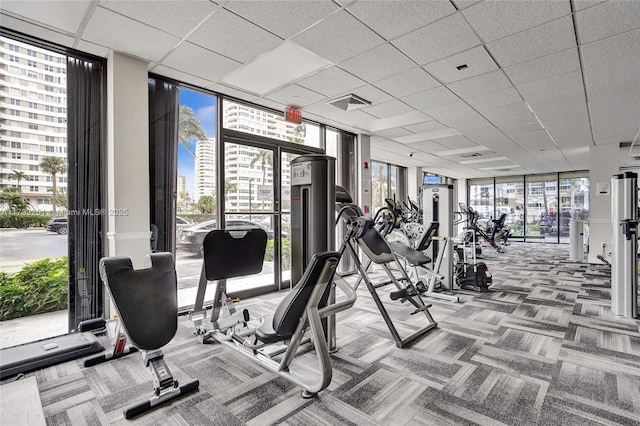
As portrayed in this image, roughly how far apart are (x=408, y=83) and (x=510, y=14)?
151cm

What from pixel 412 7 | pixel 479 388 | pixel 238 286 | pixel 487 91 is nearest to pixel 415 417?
pixel 479 388

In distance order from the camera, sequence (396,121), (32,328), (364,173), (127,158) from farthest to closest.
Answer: (364,173)
(396,121)
(127,158)
(32,328)

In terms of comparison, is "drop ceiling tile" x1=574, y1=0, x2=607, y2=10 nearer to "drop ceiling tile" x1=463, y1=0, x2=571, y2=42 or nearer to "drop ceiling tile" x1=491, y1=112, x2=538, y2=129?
"drop ceiling tile" x1=463, y1=0, x2=571, y2=42

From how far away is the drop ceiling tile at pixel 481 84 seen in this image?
12.7 feet

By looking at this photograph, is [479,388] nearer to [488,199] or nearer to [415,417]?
[415,417]

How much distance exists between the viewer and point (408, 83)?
4105 millimetres

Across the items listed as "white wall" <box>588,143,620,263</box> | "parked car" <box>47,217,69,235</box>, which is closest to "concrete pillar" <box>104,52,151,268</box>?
"parked car" <box>47,217,69,235</box>

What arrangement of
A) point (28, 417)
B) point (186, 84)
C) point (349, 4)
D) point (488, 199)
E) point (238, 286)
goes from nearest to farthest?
point (28, 417) < point (349, 4) < point (186, 84) < point (238, 286) < point (488, 199)

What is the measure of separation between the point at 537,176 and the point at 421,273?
411 inches

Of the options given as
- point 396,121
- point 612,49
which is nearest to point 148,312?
point 612,49

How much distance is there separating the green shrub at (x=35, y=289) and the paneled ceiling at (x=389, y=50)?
2.22 metres

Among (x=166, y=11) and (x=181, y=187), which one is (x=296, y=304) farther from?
(x=181, y=187)

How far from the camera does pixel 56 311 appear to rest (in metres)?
3.32

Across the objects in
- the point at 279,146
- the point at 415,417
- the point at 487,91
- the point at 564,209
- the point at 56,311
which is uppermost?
the point at 487,91
